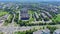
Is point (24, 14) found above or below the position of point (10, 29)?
above

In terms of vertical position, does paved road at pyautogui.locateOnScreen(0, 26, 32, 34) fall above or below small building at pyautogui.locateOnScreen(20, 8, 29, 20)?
below

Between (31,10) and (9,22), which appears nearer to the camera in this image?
(9,22)

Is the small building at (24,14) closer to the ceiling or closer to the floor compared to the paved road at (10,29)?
closer to the ceiling

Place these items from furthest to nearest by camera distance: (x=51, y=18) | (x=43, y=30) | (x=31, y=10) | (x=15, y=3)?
1. (x=15, y=3)
2. (x=31, y=10)
3. (x=51, y=18)
4. (x=43, y=30)

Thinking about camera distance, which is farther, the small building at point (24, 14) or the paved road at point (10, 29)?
the small building at point (24, 14)

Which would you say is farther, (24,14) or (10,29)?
(24,14)

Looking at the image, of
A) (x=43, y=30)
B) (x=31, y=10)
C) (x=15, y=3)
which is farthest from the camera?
(x=15, y=3)

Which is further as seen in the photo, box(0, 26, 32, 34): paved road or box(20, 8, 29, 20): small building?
box(20, 8, 29, 20): small building

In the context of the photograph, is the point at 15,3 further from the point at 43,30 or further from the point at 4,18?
the point at 43,30

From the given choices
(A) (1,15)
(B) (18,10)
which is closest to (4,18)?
(A) (1,15)

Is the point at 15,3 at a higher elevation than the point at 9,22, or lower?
higher

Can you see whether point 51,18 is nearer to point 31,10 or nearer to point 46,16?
point 46,16
